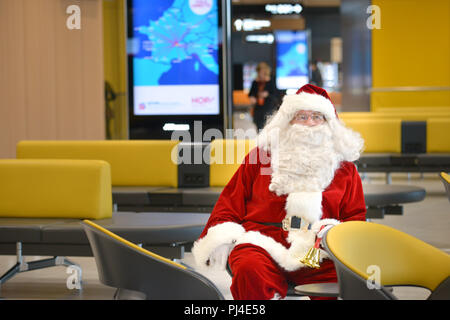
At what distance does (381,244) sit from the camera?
2.36m

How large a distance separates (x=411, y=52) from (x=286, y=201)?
11.0 metres

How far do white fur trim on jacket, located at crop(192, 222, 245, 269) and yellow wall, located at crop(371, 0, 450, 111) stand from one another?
1090cm

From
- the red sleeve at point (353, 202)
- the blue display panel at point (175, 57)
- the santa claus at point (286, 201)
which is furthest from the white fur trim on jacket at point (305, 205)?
the blue display panel at point (175, 57)

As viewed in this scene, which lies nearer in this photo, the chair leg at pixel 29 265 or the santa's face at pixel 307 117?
the santa's face at pixel 307 117

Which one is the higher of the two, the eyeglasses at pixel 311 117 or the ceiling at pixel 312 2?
the ceiling at pixel 312 2

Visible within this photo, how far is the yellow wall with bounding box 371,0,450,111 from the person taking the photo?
42.6ft

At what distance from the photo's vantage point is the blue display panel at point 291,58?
20.2 meters

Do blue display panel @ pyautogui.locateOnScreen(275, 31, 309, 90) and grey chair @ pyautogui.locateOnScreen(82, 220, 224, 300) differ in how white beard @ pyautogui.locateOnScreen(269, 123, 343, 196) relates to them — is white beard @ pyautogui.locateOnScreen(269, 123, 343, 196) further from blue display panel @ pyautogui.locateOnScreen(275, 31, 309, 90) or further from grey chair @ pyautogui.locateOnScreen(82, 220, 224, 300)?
blue display panel @ pyautogui.locateOnScreen(275, 31, 309, 90)

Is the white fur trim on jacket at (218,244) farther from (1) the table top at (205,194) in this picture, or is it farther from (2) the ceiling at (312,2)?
(2) the ceiling at (312,2)
